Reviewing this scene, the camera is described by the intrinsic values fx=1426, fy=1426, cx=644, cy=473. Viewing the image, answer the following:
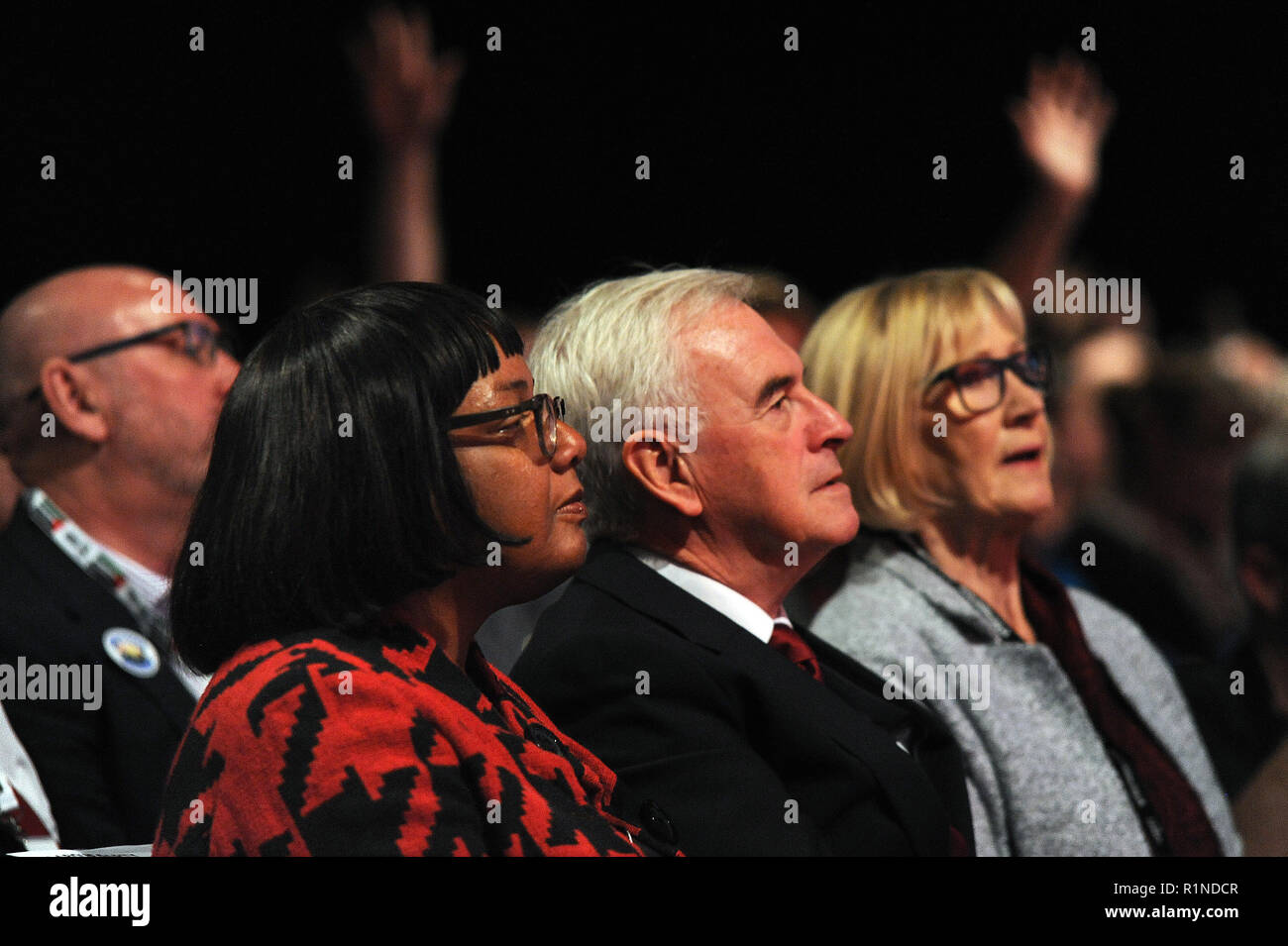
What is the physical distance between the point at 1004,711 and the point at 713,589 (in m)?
0.67

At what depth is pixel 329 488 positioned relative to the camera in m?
1.53

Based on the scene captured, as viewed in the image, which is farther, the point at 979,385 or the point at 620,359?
the point at 979,385

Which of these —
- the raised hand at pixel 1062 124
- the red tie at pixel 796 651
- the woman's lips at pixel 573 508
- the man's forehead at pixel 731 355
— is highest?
the raised hand at pixel 1062 124

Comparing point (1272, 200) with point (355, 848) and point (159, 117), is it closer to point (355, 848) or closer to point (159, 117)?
point (159, 117)

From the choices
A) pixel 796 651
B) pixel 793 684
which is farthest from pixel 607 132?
pixel 793 684

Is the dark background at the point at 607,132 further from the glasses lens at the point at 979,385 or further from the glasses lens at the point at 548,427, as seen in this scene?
the glasses lens at the point at 548,427

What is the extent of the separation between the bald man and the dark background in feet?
2.76

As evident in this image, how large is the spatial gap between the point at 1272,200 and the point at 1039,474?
3714mm

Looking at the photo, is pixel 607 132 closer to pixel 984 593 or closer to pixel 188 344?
pixel 188 344

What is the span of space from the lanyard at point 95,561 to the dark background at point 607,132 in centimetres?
113

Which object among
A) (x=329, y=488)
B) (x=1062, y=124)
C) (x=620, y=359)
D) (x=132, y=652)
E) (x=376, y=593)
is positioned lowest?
(x=132, y=652)

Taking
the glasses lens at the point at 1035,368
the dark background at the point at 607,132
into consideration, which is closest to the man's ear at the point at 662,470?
the glasses lens at the point at 1035,368

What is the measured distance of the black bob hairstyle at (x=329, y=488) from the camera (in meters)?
1.53

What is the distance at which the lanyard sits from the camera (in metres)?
2.56
